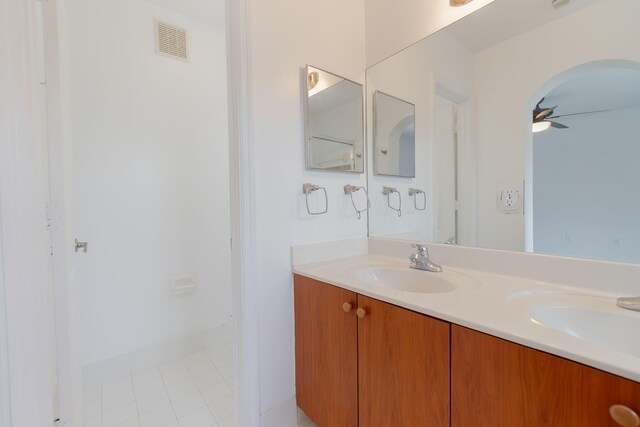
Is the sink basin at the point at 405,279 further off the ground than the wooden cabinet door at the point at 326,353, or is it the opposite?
the sink basin at the point at 405,279

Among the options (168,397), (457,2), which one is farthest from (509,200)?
(168,397)

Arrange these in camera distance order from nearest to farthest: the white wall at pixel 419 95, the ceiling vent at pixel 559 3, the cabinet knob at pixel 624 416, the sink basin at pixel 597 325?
the cabinet knob at pixel 624 416 → the sink basin at pixel 597 325 → the ceiling vent at pixel 559 3 → the white wall at pixel 419 95

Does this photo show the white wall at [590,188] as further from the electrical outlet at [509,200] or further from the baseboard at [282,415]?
the baseboard at [282,415]

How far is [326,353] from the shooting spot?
111 centimetres

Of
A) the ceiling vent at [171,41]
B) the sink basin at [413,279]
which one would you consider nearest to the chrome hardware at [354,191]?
the sink basin at [413,279]

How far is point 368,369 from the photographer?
94 centimetres

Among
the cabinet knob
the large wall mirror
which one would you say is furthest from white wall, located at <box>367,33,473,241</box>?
the cabinet knob

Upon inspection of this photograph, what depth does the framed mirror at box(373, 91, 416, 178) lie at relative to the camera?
5.04 ft

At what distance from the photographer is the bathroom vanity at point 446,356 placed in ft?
1.70

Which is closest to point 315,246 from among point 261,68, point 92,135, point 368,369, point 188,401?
point 368,369

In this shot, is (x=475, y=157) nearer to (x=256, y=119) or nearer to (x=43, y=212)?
(x=256, y=119)

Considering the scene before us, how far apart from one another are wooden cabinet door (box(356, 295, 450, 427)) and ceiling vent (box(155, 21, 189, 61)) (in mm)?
2162

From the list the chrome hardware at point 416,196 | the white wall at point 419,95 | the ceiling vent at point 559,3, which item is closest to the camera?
the ceiling vent at point 559,3

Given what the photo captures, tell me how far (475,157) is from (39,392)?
1.87 m
